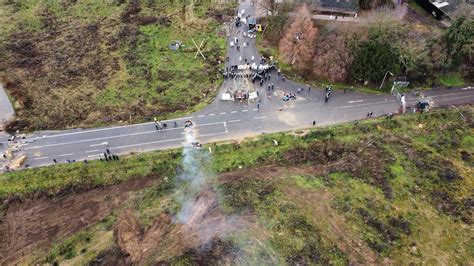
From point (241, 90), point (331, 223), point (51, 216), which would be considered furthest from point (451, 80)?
point (51, 216)

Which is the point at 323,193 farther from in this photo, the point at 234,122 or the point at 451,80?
the point at 451,80

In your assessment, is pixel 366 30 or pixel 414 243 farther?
pixel 366 30

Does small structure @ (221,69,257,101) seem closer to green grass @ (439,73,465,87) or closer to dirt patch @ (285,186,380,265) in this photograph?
dirt patch @ (285,186,380,265)

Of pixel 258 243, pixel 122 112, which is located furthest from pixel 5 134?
pixel 258 243

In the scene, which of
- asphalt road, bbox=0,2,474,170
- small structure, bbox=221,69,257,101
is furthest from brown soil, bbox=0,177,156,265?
small structure, bbox=221,69,257,101

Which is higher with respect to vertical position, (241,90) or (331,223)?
(241,90)

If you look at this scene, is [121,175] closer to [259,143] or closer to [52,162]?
[52,162]
